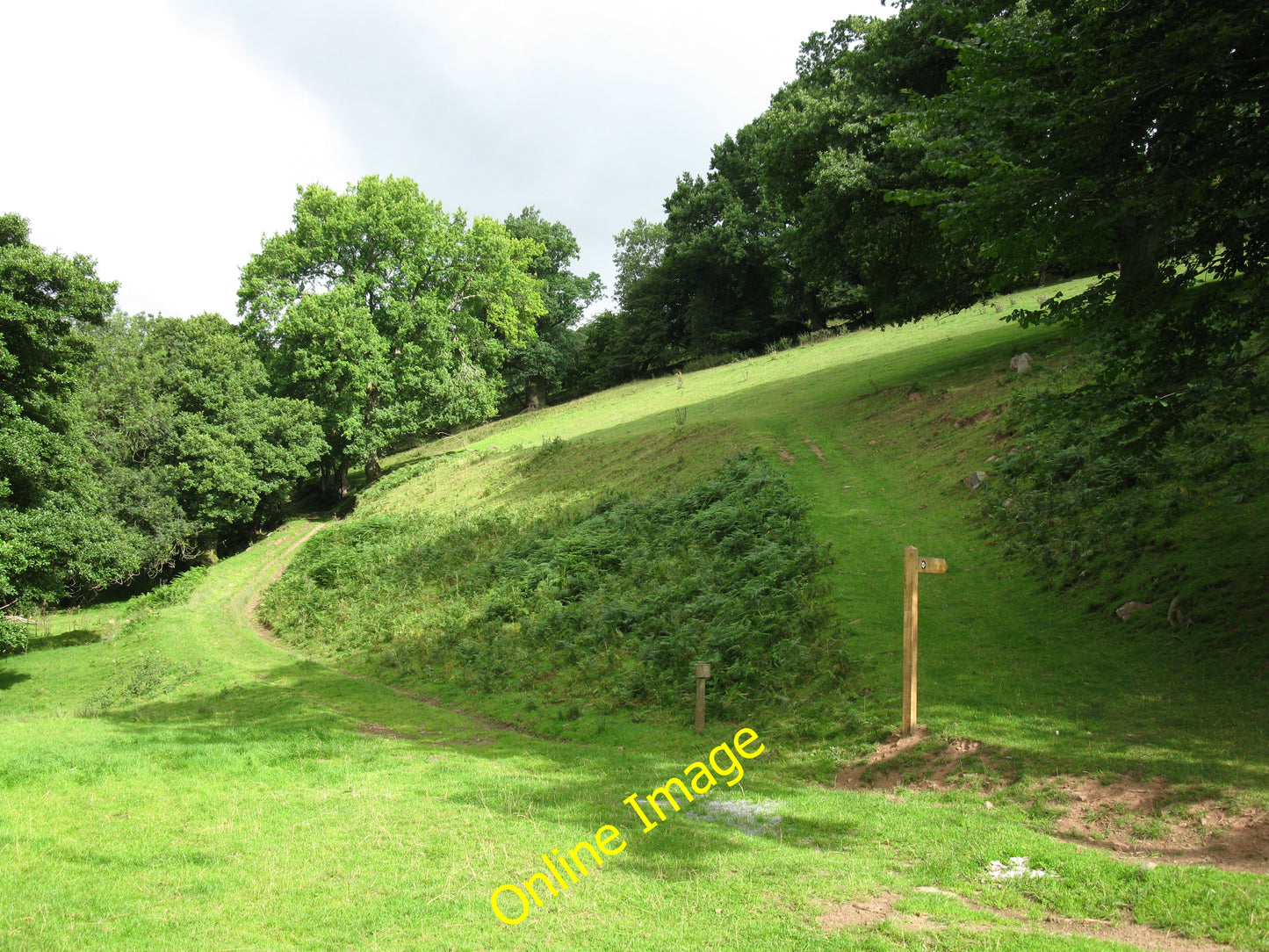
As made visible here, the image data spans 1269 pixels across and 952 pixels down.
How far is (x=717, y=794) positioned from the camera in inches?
404

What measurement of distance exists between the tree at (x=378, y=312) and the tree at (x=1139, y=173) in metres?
37.6

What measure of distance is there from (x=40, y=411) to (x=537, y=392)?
151ft

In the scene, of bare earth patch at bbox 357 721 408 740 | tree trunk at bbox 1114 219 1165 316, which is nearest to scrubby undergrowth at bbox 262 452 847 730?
bare earth patch at bbox 357 721 408 740

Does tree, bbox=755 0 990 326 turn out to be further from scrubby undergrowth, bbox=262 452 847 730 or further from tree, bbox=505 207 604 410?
tree, bbox=505 207 604 410

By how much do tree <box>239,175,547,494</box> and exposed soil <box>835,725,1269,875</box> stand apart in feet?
126

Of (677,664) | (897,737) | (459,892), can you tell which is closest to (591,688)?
(677,664)

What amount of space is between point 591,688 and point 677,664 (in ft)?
6.46

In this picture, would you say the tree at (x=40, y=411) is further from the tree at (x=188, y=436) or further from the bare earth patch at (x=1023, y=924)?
the bare earth patch at (x=1023, y=924)

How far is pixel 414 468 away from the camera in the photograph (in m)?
45.5

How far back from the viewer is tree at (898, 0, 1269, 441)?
1030 centimetres

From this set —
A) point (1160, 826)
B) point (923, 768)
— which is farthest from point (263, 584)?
point (1160, 826)

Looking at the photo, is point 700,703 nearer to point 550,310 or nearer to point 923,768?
point 923,768

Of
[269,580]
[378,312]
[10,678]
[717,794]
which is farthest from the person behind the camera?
[378,312]

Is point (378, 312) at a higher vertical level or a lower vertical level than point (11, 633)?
higher
